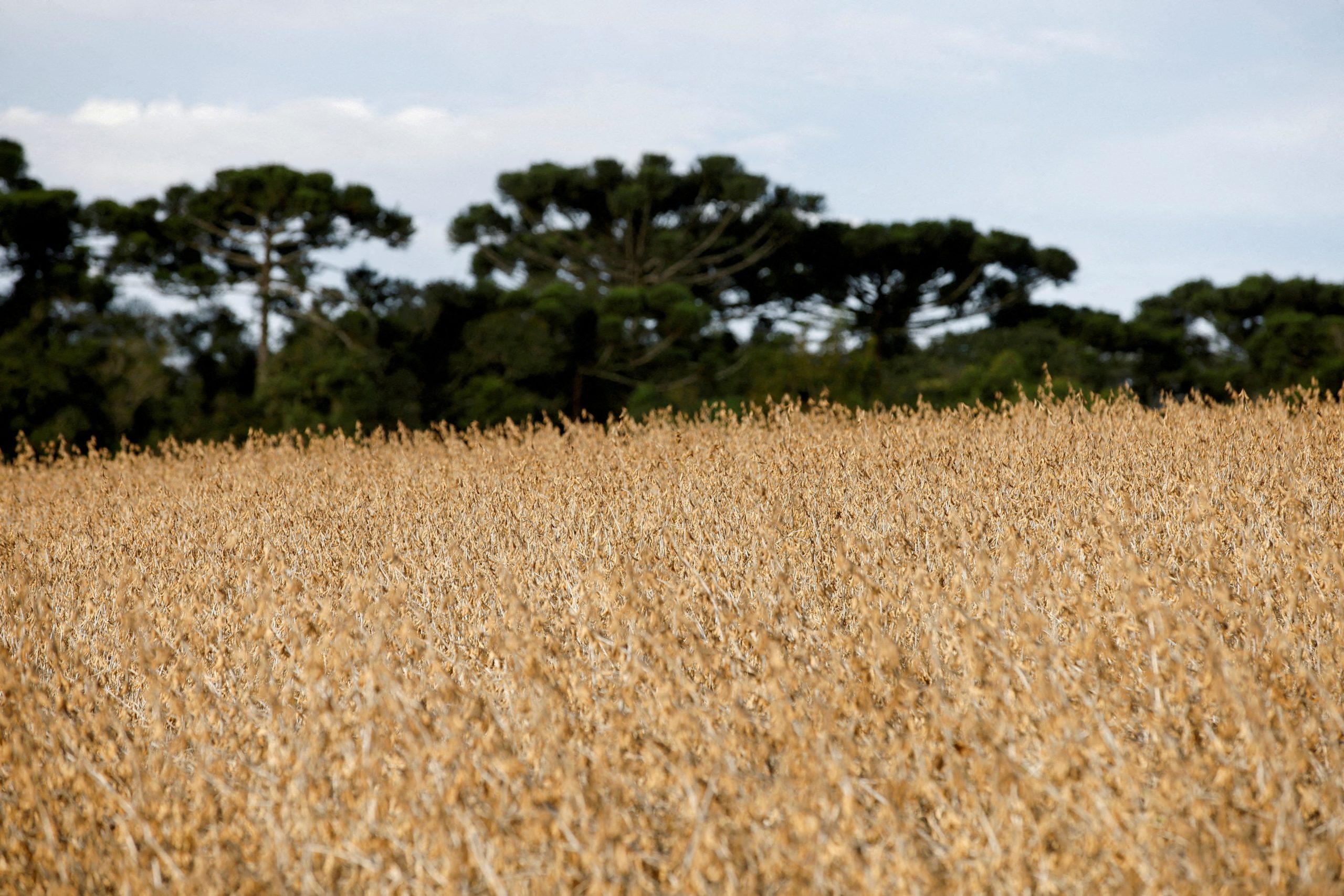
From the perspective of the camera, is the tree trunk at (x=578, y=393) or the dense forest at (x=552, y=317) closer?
the dense forest at (x=552, y=317)

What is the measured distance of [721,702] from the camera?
2465mm

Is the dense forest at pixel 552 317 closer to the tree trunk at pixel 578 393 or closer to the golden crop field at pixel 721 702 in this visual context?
the tree trunk at pixel 578 393

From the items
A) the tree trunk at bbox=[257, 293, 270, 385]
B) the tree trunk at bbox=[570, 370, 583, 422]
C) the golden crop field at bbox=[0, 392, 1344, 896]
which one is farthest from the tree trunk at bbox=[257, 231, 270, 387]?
the golden crop field at bbox=[0, 392, 1344, 896]

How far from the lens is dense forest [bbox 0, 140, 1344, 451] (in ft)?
55.3

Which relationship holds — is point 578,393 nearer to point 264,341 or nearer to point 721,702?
point 264,341

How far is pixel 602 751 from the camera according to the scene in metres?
2.20

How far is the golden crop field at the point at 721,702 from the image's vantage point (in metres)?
1.88

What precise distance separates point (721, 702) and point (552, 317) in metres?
17.9

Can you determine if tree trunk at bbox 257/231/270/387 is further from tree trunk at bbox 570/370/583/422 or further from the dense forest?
tree trunk at bbox 570/370/583/422

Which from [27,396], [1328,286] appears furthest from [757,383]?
[1328,286]

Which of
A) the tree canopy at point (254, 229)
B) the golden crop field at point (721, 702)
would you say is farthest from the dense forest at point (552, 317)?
the golden crop field at point (721, 702)

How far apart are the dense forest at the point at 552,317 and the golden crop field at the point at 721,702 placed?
8220 mm

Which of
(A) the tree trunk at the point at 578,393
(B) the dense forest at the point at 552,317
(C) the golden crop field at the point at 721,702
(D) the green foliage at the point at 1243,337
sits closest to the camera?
(C) the golden crop field at the point at 721,702

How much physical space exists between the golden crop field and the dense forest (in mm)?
8220
